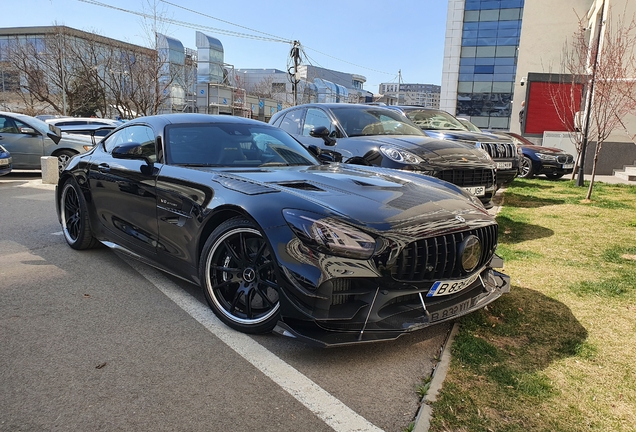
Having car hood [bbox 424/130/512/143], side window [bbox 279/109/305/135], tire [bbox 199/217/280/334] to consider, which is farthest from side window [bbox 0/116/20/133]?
tire [bbox 199/217/280/334]

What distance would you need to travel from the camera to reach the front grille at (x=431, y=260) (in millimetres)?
2693

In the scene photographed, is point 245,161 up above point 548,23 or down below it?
below

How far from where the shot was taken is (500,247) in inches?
211

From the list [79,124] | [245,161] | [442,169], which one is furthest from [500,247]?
[79,124]

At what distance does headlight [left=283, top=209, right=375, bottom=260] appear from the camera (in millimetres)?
2615

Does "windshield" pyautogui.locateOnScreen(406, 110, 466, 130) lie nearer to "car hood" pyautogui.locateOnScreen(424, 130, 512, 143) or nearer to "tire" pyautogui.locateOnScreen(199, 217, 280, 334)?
"car hood" pyautogui.locateOnScreen(424, 130, 512, 143)

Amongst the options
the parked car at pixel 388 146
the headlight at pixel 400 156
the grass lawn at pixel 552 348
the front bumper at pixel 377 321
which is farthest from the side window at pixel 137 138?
the headlight at pixel 400 156

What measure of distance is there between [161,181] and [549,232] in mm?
4966

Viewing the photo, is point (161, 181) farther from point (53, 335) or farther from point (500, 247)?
point (500, 247)

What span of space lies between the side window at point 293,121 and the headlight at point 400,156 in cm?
185

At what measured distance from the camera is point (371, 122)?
712cm

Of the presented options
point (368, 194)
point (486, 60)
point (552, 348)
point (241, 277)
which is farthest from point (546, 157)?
point (486, 60)

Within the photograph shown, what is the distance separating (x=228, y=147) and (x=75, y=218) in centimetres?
225

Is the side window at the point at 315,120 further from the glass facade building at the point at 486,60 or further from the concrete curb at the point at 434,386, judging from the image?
the glass facade building at the point at 486,60
